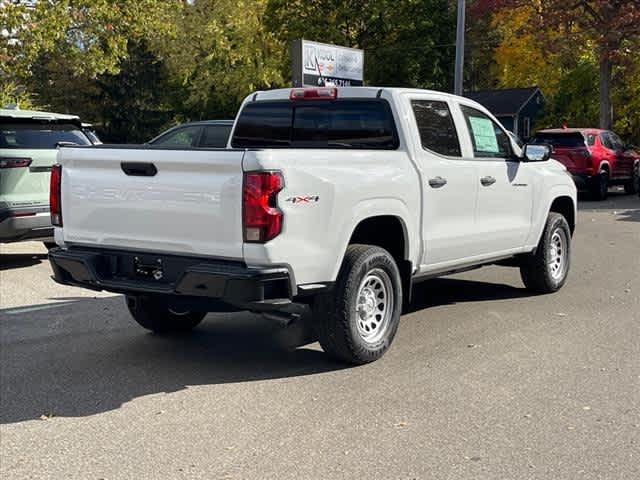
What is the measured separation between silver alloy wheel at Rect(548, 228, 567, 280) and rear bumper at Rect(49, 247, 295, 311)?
13.8 feet

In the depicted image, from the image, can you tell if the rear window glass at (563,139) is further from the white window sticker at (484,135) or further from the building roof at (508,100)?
the white window sticker at (484,135)

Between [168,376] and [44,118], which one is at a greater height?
[44,118]

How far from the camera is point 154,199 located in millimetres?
5406

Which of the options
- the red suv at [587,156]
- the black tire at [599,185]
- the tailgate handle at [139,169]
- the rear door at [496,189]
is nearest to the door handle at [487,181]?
the rear door at [496,189]

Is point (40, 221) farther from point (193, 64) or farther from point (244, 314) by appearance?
point (193, 64)

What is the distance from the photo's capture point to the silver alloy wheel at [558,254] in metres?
8.55

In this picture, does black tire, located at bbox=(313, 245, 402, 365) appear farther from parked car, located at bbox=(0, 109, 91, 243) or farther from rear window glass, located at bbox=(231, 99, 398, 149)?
parked car, located at bbox=(0, 109, 91, 243)

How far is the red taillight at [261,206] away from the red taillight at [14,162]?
5540 mm

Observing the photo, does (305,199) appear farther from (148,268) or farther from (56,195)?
(56,195)

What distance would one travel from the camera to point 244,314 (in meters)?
7.84

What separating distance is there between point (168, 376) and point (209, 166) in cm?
161

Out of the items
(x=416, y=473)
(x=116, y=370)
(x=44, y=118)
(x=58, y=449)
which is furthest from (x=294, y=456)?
(x=44, y=118)

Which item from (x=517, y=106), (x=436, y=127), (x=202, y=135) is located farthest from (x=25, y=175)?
(x=517, y=106)

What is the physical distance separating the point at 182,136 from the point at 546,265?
6.31 meters
